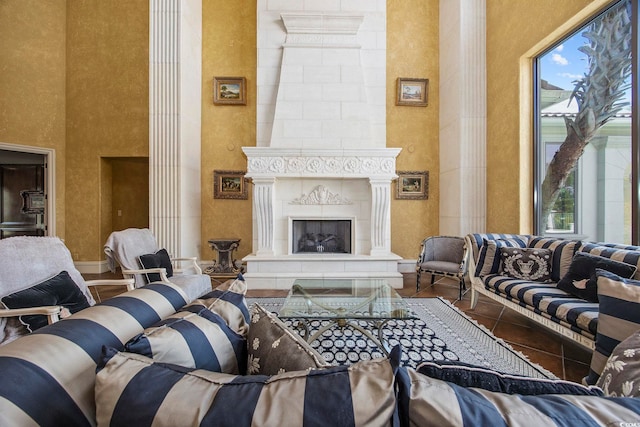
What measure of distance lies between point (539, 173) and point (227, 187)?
186 inches

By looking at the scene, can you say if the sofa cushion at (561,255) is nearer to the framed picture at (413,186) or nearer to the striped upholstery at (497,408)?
the framed picture at (413,186)

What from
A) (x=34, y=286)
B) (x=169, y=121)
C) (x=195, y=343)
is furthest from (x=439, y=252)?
(x=169, y=121)

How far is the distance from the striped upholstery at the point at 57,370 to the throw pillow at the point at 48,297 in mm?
1287

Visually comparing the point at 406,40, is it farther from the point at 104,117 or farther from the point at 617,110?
the point at 104,117

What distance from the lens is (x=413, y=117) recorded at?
5.21 meters

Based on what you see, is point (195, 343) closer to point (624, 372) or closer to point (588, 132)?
point (624, 372)

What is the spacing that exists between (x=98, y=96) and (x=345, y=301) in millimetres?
5757

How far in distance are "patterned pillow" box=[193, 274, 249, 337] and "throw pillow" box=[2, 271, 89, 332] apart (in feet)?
4.48

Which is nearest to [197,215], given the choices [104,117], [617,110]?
[104,117]

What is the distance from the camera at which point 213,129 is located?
203 inches

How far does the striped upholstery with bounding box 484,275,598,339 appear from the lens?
6.52 feet

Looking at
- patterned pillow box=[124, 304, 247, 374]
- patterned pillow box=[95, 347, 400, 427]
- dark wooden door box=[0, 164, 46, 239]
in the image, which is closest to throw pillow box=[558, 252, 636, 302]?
patterned pillow box=[95, 347, 400, 427]

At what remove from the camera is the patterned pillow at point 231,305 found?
989mm

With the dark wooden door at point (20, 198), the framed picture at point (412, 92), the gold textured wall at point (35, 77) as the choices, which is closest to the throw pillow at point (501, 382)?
the framed picture at point (412, 92)
